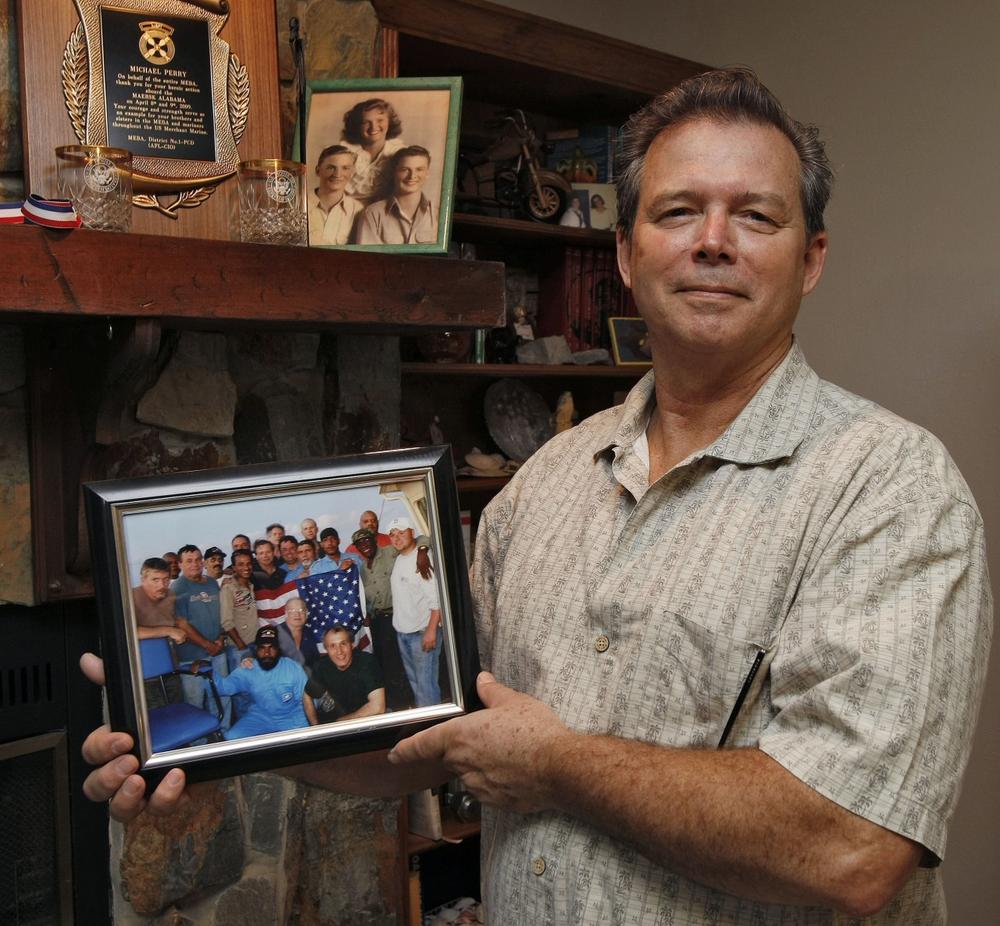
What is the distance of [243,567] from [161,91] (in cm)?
101

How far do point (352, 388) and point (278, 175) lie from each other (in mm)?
530

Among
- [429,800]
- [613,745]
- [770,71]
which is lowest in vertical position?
[429,800]

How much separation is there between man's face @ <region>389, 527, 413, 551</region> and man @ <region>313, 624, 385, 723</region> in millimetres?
107

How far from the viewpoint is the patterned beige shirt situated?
2.91 feet

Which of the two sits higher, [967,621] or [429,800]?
[967,621]

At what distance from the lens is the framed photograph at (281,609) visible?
101 centimetres

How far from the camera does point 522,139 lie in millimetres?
2662

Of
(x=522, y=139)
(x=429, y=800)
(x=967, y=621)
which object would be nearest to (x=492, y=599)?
(x=967, y=621)

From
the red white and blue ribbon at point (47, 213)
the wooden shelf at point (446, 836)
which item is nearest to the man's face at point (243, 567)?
the red white and blue ribbon at point (47, 213)

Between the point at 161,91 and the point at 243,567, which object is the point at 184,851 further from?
the point at 161,91

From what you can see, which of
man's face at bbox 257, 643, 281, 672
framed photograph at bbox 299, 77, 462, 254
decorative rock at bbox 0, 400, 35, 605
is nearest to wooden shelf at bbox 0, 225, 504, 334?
framed photograph at bbox 299, 77, 462, 254

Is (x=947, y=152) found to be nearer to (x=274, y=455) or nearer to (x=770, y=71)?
(x=770, y=71)

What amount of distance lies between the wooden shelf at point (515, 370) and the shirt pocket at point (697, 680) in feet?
4.72

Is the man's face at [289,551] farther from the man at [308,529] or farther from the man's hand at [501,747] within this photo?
the man's hand at [501,747]
